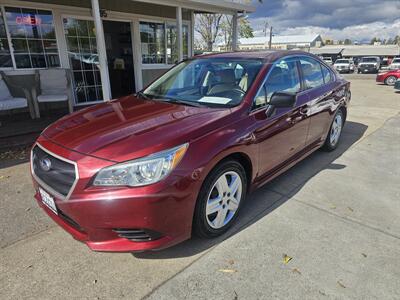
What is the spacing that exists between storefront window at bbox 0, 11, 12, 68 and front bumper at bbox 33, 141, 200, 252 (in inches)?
220

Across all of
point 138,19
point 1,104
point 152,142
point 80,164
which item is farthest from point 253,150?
point 138,19

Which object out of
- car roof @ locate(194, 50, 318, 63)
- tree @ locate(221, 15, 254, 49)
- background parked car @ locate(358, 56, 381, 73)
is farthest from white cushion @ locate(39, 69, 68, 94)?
background parked car @ locate(358, 56, 381, 73)

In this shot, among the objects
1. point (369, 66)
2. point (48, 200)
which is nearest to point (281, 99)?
point (48, 200)

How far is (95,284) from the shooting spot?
6.86ft

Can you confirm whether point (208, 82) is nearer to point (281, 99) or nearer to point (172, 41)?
point (281, 99)

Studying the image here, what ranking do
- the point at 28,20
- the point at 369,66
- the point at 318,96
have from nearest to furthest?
the point at 318,96 → the point at 28,20 → the point at 369,66

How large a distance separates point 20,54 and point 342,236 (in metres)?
7.14

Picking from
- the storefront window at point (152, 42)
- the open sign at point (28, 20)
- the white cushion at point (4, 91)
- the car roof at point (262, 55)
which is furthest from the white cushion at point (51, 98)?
the car roof at point (262, 55)

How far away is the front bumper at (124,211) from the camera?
6.32 feet

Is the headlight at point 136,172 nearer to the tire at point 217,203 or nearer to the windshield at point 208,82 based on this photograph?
the tire at point 217,203

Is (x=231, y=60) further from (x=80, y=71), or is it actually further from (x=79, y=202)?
(x=80, y=71)

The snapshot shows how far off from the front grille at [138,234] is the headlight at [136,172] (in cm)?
34

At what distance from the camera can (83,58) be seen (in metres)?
7.55

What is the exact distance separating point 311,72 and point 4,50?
20.5 ft
